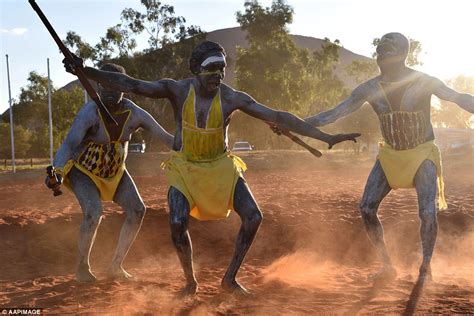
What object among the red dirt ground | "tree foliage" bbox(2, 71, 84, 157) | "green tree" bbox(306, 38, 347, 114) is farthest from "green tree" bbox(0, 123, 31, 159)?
the red dirt ground

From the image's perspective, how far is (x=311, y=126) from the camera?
5215 millimetres

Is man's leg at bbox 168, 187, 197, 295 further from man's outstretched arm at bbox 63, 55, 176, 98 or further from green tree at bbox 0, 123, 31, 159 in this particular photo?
green tree at bbox 0, 123, 31, 159

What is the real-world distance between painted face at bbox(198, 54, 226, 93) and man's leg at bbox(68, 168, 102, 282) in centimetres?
190

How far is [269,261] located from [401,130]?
10.5 ft

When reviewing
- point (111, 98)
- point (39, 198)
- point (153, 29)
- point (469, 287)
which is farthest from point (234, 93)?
point (153, 29)

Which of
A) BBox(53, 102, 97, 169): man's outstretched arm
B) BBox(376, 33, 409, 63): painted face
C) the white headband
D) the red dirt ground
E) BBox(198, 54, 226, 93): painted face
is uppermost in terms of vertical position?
BBox(376, 33, 409, 63): painted face

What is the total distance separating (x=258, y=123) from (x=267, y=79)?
5651 millimetres

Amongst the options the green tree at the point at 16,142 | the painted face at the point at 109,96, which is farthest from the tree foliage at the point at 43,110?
the painted face at the point at 109,96

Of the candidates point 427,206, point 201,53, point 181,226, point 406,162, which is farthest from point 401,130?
point 181,226

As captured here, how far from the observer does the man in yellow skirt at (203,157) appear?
191 inches

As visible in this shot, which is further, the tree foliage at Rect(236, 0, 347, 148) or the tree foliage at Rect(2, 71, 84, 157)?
the tree foliage at Rect(2, 71, 84, 157)

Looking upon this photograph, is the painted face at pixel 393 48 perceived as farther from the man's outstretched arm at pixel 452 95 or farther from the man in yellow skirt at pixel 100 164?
the man in yellow skirt at pixel 100 164

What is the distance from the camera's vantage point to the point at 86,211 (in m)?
5.84

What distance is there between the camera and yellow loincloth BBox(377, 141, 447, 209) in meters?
5.63
